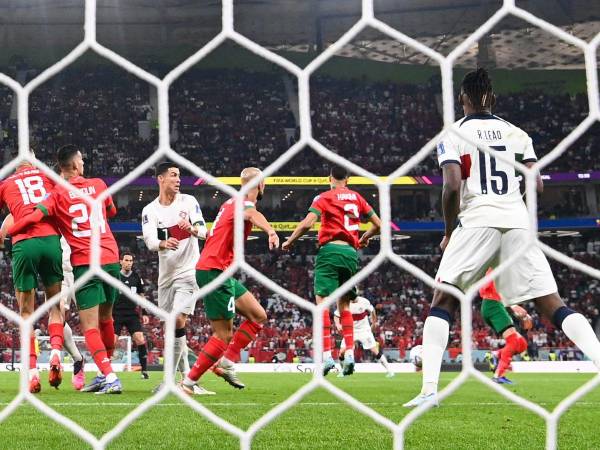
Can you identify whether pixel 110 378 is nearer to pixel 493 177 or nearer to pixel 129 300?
pixel 493 177

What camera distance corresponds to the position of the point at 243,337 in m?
4.24

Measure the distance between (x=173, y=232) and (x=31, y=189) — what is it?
1051 mm

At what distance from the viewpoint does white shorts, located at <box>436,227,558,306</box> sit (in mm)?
2666

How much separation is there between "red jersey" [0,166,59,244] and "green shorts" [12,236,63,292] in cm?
5

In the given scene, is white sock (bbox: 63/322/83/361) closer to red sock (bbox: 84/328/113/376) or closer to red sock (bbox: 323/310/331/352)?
red sock (bbox: 84/328/113/376)

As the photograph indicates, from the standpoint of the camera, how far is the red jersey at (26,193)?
3943 millimetres

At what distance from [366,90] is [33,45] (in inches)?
405

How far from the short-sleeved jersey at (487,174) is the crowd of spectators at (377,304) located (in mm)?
10833

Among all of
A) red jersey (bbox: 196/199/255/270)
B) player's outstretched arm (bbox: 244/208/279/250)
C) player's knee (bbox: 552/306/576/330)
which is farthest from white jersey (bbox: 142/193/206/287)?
player's knee (bbox: 552/306/576/330)

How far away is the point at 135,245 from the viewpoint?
2158 centimetres

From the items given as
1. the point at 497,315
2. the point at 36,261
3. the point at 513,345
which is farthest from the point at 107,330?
the point at 513,345

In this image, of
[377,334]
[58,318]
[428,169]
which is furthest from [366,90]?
[58,318]

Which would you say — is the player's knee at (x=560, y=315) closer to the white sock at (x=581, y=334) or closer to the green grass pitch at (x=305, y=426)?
the white sock at (x=581, y=334)

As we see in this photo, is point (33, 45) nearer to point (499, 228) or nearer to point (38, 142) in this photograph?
point (38, 142)
